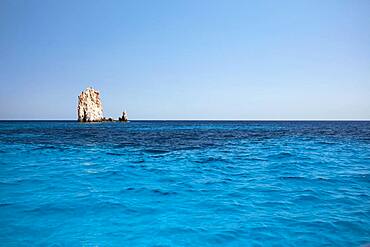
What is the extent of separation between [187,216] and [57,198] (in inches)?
182

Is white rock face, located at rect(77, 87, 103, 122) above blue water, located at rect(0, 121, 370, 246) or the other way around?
above

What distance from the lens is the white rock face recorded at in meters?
108

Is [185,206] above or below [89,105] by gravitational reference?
below

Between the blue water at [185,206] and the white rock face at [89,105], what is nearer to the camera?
the blue water at [185,206]

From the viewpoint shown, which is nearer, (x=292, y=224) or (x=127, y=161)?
(x=292, y=224)

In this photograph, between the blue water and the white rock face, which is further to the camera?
the white rock face

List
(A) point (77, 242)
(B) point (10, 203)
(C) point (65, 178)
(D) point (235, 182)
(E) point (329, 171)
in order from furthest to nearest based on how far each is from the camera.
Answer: (E) point (329, 171) → (C) point (65, 178) → (D) point (235, 182) → (B) point (10, 203) → (A) point (77, 242)

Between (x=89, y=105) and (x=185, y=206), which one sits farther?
(x=89, y=105)

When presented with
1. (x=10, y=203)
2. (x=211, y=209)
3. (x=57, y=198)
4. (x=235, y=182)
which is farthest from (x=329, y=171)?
(x=10, y=203)

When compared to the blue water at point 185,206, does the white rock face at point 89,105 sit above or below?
above

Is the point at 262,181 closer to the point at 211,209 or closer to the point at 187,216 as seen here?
the point at 211,209

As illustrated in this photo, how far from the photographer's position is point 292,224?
632 centimetres

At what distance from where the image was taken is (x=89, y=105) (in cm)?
10869

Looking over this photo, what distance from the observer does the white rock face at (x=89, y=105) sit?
108 m
